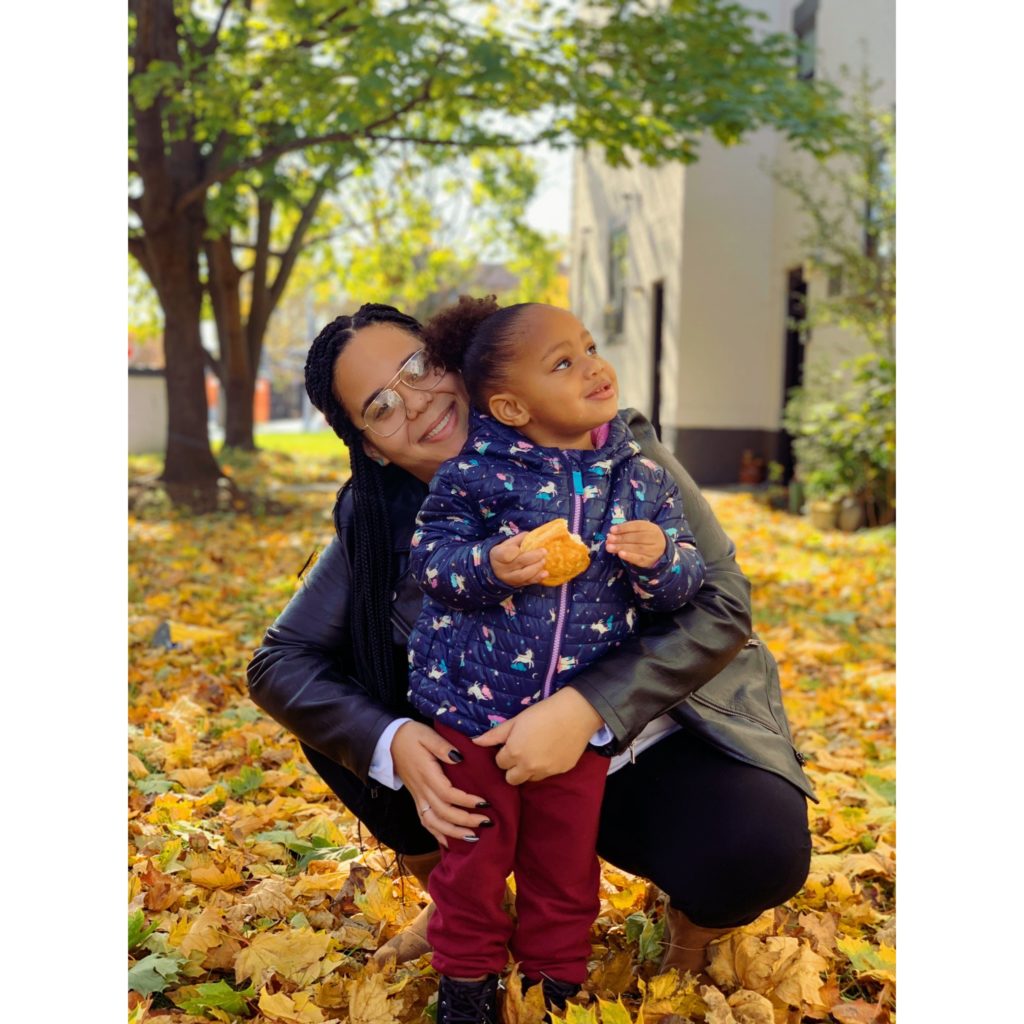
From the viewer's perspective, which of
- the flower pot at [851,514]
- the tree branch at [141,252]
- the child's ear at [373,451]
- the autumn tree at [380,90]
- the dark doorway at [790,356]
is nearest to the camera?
the child's ear at [373,451]

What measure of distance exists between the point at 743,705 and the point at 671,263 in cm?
1423

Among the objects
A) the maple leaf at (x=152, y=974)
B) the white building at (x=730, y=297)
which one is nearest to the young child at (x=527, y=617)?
the maple leaf at (x=152, y=974)

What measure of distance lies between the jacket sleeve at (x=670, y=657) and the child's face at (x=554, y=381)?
342 mm

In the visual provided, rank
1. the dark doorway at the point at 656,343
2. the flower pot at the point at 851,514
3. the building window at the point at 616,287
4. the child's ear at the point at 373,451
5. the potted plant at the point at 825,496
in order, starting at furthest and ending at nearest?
the building window at the point at 616,287 → the dark doorway at the point at 656,343 → the potted plant at the point at 825,496 → the flower pot at the point at 851,514 → the child's ear at the point at 373,451

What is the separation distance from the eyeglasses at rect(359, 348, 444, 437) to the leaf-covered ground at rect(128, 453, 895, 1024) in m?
1.14

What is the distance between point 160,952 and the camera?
2588mm

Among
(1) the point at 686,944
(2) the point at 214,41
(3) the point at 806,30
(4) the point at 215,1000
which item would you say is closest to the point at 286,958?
(4) the point at 215,1000

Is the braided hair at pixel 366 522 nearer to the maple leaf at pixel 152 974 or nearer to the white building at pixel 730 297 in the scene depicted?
A: the maple leaf at pixel 152 974

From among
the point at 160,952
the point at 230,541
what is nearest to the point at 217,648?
the point at 160,952

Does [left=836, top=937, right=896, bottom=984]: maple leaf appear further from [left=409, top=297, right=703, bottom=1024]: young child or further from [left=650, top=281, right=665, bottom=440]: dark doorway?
[left=650, top=281, right=665, bottom=440]: dark doorway

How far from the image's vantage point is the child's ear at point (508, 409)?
2.22 metres

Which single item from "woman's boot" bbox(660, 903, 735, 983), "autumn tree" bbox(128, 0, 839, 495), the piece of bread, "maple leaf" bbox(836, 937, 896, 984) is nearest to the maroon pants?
"woman's boot" bbox(660, 903, 735, 983)

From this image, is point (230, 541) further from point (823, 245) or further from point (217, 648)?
point (823, 245)

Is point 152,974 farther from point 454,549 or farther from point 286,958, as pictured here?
point 454,549
